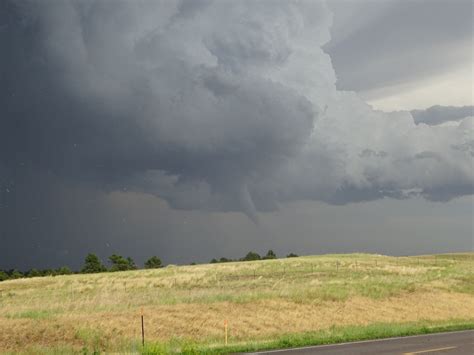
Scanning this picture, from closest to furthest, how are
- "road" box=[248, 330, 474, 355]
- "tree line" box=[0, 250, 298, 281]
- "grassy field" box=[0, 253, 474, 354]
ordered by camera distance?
"road" box=[248, 330, 474, 355]
"grassy field" box=[0, 253, 474, 354]
"tree line" box=[0, 250, 298, 281]

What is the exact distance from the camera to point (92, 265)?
116 m

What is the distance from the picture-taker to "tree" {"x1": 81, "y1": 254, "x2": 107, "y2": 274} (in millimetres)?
114750

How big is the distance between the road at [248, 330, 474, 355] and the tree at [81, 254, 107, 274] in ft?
321

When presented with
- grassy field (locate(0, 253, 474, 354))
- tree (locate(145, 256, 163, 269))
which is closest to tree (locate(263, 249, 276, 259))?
tree (locate(145, 256, 163, 269))

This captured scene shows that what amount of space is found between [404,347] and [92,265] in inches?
4012

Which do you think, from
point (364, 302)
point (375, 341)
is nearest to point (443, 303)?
point (364, 302)

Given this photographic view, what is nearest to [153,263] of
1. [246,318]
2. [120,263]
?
[120,263]

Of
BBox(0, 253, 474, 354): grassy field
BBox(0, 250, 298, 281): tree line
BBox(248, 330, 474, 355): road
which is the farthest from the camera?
BBox(0, 250, 298, 281): tree line

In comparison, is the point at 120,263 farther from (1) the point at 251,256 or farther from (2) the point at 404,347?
(2) the point at 404,347

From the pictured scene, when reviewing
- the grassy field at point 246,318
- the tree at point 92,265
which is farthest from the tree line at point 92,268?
the grassy field at point 246,318

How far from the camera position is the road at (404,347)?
777 inches

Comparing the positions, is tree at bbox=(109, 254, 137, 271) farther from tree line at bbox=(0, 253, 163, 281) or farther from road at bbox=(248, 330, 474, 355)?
road at bbox=(248, 330, 474, 355)

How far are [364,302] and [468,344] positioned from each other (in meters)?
16.7

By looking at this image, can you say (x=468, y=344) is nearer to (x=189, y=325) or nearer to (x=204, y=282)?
(x=189, y=325)
